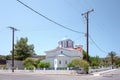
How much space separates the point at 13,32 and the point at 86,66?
21487 mm

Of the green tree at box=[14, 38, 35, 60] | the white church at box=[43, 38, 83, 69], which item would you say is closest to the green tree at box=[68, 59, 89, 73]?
the white church at box=[43, 38, 83, 69]

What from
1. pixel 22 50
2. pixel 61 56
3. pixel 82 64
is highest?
pixel 22 50

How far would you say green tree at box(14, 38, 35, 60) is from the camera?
308ft

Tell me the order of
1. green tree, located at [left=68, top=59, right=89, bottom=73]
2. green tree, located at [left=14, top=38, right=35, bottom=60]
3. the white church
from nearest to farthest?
green tree, located at [left=68, top=59, right=89, bottom=73] < the white church < green tree, located at [left=14, top=38, right=35, bottom=60]

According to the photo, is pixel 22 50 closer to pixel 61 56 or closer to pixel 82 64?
pixel 61 56

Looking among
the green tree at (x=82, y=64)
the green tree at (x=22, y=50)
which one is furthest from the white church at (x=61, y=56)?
the green tree at (x=82, y=64)

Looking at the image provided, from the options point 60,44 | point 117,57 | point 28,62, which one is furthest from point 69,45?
point 117,57

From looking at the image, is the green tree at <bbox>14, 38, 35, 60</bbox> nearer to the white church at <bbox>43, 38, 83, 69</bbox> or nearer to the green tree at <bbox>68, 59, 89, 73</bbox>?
the white church at <bbox>43, 38, 83, 69</bbox>

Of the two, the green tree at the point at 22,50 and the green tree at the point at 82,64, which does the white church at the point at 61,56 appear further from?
the green tree at the point at 82,64

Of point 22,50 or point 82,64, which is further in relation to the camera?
point 22,50

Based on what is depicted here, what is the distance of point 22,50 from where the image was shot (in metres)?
94.4

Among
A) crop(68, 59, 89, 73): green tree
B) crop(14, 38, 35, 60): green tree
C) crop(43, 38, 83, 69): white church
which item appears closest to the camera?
crop(68, 59, 89, 73): green tree

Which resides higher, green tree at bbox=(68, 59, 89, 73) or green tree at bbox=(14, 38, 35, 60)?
green tree at bbox=(14, 38, 35, 60)

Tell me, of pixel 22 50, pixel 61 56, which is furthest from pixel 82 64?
pixel 22 50
